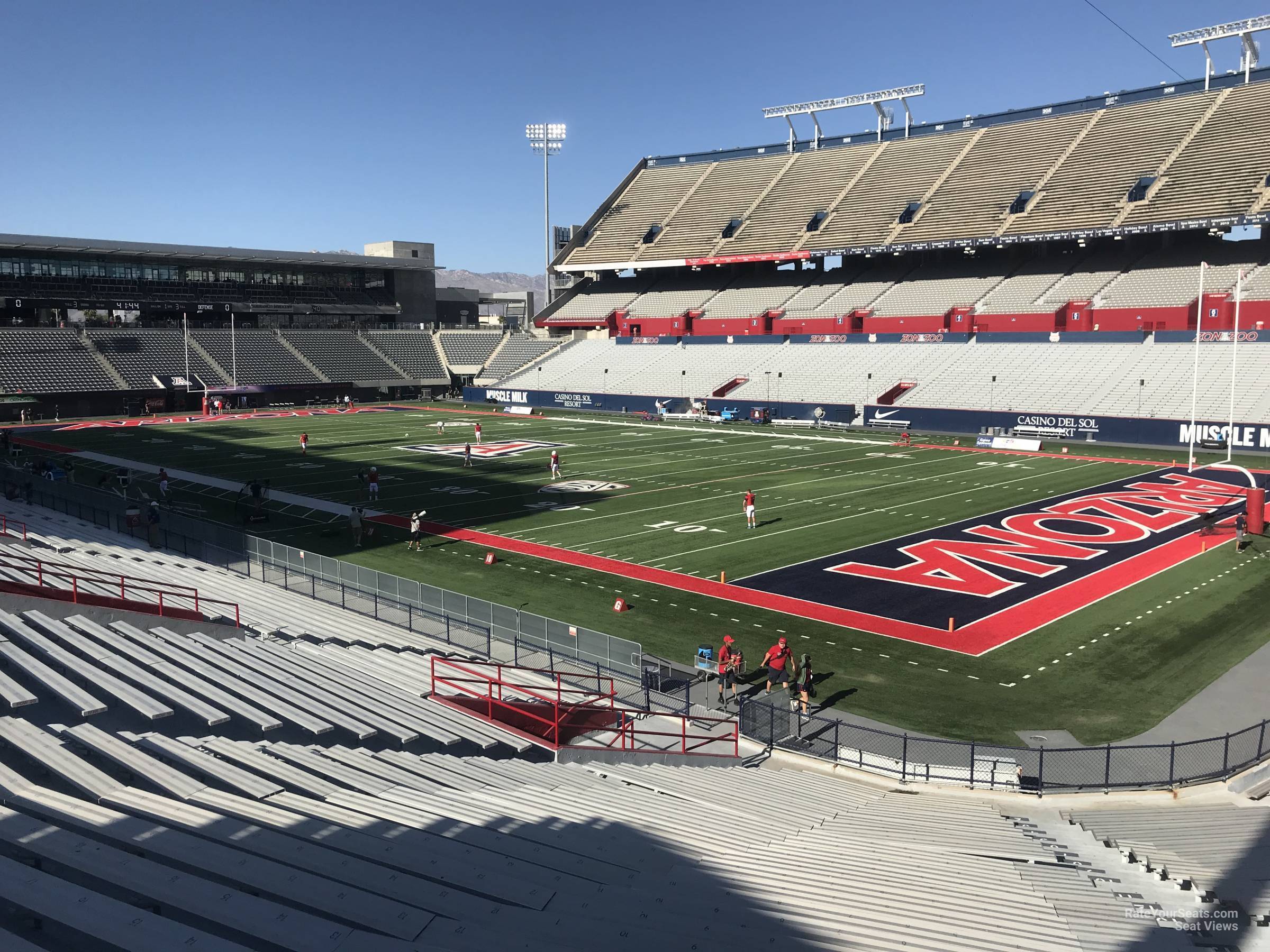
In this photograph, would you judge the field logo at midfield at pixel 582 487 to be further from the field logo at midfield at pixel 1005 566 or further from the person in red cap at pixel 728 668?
the person in red cap at pixel 728 668

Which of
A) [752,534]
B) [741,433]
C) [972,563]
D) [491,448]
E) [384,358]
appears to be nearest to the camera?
[972,563]

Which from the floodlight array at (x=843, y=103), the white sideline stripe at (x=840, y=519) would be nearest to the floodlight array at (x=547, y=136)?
the floodlight array at (x=843, y=103)

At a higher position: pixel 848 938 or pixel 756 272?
pixel 756 272

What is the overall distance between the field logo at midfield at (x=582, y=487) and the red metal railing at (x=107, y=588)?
16576 mm

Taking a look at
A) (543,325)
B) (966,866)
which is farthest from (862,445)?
(543,325)

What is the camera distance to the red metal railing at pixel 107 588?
1496 cm

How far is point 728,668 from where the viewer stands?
15.6m

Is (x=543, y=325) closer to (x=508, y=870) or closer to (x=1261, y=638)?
(x=1261, y=638)

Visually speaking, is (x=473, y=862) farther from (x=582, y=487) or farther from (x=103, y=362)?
(x=103, y=362)

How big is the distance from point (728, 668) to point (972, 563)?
1081cm

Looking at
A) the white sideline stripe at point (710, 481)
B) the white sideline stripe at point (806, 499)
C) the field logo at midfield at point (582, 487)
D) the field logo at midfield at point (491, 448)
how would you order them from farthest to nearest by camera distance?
1. the field logo at midfield at point (491, 448)
2. the field logo at midfield at point (582, 487)
3. the white sideline stripe at point (710, 481)
4. the white sideline stripe at point (806, 499)

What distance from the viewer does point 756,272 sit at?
78.9 metres

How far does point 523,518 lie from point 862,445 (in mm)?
23310

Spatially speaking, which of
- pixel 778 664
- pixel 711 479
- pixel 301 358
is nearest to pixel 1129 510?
pixel 711 479
